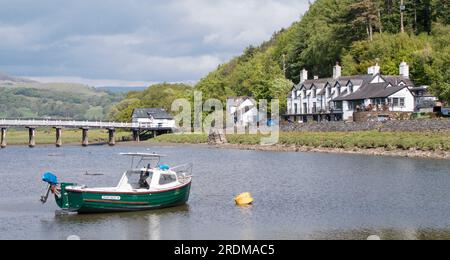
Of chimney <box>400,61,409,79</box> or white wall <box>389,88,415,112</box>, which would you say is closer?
white wall <box>389,88,415,112</box>

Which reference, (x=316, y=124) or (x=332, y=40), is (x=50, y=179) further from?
(x=332, y=40)

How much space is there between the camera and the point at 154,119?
518ft

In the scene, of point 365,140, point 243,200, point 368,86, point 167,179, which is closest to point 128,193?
point 167,179

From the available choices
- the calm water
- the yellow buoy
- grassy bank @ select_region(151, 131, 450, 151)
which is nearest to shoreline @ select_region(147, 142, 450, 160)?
grassy bank @ select_region(151, 131, 450, 151)

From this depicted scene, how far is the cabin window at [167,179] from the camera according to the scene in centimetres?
4372

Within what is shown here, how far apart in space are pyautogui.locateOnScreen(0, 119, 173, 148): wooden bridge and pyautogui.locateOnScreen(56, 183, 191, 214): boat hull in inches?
3540

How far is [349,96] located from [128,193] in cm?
7747

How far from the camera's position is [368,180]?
186ft

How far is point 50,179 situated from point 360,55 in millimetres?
97545

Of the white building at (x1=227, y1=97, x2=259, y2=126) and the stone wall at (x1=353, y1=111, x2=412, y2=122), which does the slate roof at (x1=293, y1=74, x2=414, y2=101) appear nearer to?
the stone wall at (x1=353, y1=111, x2=412, y2=122)

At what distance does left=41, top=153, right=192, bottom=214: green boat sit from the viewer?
40.5 meters

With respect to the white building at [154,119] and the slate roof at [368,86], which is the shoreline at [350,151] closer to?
the slate roof at [368,86]

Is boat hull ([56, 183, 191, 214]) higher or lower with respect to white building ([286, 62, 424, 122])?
lower
